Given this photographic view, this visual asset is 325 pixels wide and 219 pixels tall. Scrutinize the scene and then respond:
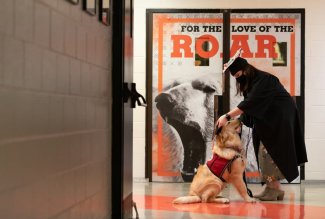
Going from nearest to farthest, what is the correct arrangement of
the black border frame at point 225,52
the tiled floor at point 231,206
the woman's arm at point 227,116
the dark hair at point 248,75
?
the tiled floor at point 231,206, the woman's arm at point 227,116, the dark hair at point 248,75, the black border frame at point 225,52

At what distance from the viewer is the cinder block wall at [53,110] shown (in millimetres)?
1551

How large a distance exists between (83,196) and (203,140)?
424 cm

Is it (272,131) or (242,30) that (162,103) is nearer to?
(242,30)

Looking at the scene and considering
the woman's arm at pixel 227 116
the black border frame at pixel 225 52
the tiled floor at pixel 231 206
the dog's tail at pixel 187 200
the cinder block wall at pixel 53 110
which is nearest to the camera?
the cinder block wall at pixel 53 110

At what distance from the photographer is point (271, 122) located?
517cm

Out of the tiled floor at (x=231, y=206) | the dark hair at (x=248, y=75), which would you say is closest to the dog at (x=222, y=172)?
the tiled floor at (x=231, y=206)

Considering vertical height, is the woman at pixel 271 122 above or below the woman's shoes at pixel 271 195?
above

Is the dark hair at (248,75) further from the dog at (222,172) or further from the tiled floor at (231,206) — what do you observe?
the tiled floor at (231,206)

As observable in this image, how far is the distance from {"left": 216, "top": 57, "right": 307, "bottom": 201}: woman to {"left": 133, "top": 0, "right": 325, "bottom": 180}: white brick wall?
1347mm

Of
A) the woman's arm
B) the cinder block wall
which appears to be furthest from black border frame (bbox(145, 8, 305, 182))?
the cinder block wall

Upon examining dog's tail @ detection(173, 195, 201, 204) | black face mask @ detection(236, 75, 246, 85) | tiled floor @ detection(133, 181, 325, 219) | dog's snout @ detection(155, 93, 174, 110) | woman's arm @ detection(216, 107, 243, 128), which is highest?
black face mask @ detection(236, 75, 246, 85)

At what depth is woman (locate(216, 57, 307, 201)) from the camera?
16.8 ft

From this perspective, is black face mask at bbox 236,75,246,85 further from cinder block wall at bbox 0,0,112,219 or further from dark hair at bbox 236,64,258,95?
cinder block wall at bbox 0,0,112,219

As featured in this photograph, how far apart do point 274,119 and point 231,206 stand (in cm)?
100
